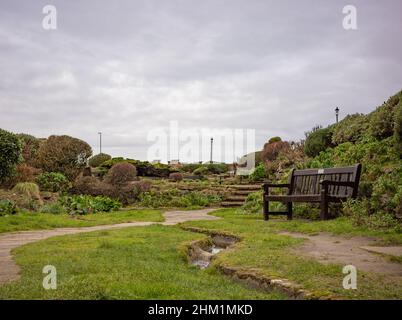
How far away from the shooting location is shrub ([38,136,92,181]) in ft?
66.0

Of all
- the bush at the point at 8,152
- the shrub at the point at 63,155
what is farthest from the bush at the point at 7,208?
the shrub at the point at 63,155

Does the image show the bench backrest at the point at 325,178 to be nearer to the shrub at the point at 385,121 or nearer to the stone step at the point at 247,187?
the shrub at the point at 385,121

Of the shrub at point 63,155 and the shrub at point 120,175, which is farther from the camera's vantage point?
the shrub at point 63,155

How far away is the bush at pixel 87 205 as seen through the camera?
15.0m

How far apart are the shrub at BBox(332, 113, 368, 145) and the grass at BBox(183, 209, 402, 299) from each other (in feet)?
20.2

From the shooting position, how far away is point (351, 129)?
47.9ft

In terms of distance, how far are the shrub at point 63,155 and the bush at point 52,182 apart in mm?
1357

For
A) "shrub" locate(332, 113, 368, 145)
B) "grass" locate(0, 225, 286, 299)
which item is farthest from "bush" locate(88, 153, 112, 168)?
"grass" locate(0, 225, 286, 299)

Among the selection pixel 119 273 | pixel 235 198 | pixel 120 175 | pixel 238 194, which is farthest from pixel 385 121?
pixel 120 175

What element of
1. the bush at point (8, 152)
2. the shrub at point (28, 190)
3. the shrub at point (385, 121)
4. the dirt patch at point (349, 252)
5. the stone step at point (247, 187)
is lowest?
the dirt patch at point (349, 252)
